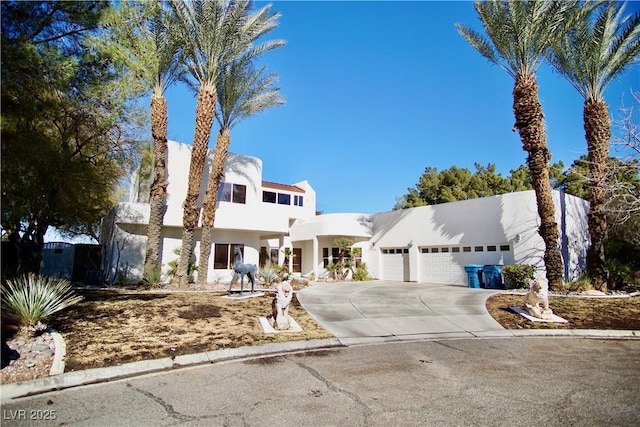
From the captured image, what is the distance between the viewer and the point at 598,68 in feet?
49.6

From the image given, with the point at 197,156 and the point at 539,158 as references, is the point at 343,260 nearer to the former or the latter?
the point at 197,156

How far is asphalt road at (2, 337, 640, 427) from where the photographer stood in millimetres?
4129

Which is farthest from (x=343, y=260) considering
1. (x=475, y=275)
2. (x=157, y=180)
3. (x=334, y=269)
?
(x=157, y=180)

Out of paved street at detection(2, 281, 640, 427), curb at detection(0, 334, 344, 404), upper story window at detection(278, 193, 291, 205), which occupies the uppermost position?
upper story window at detection(278, 193, 291, 205)

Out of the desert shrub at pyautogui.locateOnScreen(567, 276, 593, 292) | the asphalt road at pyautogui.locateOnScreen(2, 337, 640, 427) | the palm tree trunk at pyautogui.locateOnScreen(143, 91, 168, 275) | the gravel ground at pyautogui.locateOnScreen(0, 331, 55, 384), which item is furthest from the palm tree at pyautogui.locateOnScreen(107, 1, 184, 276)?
the desert shrub at pyautogui.locateOnScreen(567, 276, 593, 292)

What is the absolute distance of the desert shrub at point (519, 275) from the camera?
15.8 metres

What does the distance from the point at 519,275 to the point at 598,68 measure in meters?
9.14

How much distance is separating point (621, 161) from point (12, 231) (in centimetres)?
2273

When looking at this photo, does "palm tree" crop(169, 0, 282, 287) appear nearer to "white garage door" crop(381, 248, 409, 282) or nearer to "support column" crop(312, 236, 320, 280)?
"support column" crop(312, 236, 320, 280)

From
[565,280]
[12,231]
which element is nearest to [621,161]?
[565,280]

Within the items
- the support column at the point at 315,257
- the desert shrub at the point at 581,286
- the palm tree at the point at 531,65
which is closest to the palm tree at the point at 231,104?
the support column at the point at 315,257

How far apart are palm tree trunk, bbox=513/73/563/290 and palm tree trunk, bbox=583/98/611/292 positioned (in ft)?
6.52

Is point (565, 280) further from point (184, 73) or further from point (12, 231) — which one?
point (12, 231)

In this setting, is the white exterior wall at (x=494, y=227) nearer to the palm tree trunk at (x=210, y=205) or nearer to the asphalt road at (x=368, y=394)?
the asphalt road at (x=368, y=394)
